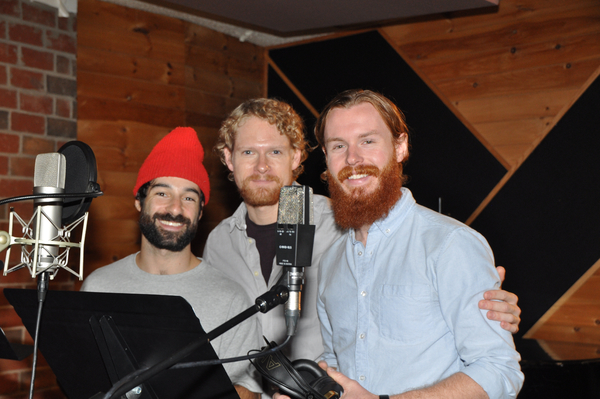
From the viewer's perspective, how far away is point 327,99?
465 centimetres

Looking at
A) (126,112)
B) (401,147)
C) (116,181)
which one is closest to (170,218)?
(401,147)

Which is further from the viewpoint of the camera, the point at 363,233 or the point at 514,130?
the point at 514,130

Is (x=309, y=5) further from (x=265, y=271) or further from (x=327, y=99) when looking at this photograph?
(x=265, y=271)

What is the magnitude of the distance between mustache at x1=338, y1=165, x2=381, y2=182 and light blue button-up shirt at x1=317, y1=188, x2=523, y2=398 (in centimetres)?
12

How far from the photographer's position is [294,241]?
114 centimetres

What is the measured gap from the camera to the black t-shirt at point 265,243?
8.30 feet

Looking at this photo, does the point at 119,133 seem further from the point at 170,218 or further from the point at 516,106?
the point at 516,106

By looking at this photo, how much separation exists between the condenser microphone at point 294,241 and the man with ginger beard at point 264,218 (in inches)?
48.0

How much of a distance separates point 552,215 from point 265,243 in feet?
6.90

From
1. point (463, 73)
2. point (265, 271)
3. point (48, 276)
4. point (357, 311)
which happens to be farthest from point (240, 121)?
point (463, 73)

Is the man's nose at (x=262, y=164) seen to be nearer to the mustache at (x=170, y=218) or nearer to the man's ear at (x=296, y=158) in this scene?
the man's ear at (x=296, y=158)

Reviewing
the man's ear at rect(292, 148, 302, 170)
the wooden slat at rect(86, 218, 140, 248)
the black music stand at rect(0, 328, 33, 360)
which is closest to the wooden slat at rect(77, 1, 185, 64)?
the wooden slat at rect(86, 218, 140, 248)

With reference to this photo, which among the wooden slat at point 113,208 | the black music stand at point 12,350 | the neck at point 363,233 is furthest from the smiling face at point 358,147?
the wooden slat at point 113,208

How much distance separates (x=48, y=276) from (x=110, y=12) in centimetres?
312
